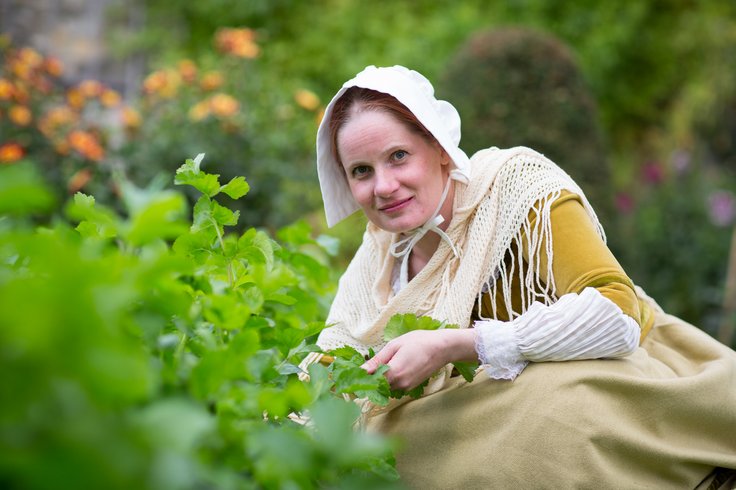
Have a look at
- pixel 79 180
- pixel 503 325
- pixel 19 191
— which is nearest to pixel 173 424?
pixel 19 191

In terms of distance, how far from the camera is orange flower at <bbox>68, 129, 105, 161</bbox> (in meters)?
4.25

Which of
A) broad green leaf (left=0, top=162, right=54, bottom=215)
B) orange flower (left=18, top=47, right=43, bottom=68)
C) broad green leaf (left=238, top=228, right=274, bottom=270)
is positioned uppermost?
orange flower (left=18, top=47, right=43, bottom=68)

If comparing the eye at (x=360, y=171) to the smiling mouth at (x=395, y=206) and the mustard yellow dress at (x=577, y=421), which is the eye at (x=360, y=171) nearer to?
the smiling mouth at (x=395, y=206)

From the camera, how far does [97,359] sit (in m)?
0.57

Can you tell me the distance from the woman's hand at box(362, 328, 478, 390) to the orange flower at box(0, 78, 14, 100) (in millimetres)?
3427

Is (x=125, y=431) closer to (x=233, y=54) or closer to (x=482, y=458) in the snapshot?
(x=482, y=458)

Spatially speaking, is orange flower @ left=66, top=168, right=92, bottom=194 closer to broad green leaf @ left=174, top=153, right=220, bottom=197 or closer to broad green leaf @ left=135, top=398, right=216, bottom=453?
broad green leaf @ left=174, top=153, right=220, bottom=197

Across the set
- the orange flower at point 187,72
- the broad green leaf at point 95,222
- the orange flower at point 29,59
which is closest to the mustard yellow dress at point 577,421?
the broad green leaf at point 95,222

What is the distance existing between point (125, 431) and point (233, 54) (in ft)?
15.8

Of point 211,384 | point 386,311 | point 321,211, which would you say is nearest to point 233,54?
point 321,211

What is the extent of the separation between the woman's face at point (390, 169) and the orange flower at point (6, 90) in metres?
2.99

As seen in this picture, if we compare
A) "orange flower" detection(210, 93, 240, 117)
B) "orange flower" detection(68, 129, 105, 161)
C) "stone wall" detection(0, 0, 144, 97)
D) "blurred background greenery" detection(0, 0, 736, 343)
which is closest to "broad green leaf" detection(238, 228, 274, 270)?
"blurred background greenery" detection(0, 0, 736, 343)

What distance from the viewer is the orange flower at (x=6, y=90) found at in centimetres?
424

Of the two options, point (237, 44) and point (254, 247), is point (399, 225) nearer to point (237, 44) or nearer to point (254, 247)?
point (254, 247)
